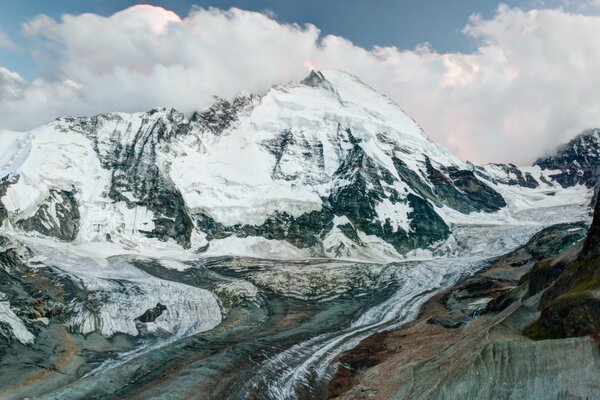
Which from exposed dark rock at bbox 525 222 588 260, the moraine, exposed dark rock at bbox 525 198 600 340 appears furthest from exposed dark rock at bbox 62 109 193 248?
exposed dark rock at bbox 525 198 600 340

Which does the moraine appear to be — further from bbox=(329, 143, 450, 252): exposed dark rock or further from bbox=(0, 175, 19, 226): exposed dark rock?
bbox=(329, 143, 450, 252): exposed dark rock

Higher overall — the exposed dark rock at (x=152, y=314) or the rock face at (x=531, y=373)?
the rock face at (x=531, y=373)

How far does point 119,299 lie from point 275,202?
110 metres

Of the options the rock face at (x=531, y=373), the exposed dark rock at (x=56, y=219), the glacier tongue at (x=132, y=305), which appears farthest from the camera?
the exposed dark rock at (x=56, y=219)

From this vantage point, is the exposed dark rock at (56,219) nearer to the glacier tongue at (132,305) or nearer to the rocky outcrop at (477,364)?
the glacier tongue at (132,305)

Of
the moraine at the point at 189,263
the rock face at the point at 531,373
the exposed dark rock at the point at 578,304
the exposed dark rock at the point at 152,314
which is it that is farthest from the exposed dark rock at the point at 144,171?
the rock face at the point at 531,373

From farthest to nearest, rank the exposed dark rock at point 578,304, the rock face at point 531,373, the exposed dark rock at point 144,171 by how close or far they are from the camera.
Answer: the exposed dark rock at point 144,171, the exposed dark rock at point 578,304, the rock face at point 531,373

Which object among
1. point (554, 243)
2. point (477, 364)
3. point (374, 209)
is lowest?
point (477, 364)

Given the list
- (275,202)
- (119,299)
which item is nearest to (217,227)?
(275,202)

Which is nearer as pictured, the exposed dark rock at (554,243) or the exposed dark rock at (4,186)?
the exposed dark rock at (554,243)

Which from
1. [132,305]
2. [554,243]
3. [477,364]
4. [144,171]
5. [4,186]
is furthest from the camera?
[144,171]

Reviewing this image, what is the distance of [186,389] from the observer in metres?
34.8

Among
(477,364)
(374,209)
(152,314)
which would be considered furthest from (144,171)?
(477,364)

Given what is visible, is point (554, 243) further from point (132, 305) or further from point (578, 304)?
point (578, 304)
